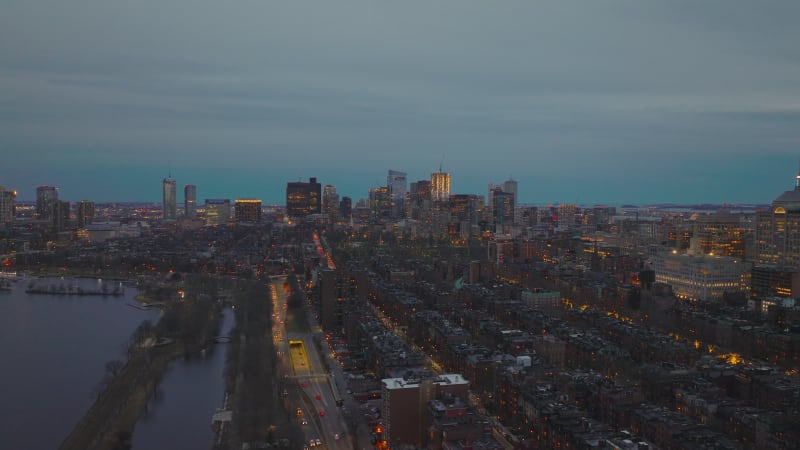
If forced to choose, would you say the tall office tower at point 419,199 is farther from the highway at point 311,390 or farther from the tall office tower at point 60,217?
the highway at point 311,390

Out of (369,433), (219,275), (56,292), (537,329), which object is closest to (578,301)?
(537,329)

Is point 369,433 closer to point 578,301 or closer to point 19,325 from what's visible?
point 578,301

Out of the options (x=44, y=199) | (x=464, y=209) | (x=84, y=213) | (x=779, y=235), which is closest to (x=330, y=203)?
(x=464, y=209)

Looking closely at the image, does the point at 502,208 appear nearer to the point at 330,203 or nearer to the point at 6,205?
the point at 330,203

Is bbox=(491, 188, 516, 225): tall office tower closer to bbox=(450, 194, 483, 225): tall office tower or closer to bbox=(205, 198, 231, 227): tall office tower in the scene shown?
bbox=(450, 194, 483, 225): tall office tower

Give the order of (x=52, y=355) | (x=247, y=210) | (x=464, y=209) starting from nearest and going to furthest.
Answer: (x=52, y=355) < (x=464, y=209) < (x=247, y=210)
